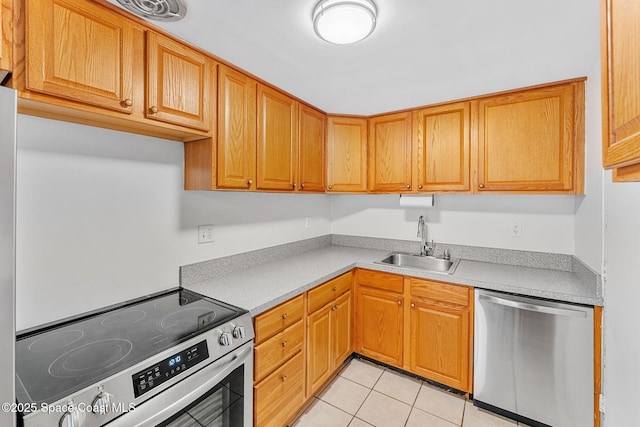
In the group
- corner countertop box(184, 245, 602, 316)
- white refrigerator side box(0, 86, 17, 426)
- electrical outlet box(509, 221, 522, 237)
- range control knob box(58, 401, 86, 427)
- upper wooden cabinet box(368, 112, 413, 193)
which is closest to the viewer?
white refrigerator side box(0, 86, 17, 426)

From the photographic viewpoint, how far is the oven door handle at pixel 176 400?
939mm

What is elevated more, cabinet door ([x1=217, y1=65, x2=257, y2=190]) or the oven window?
cabinet door ([x1=217, y1=65, x2=257, y2=190])

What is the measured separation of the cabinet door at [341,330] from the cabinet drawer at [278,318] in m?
0.45

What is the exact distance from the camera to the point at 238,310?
1.41 m

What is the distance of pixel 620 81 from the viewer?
2.02 feet

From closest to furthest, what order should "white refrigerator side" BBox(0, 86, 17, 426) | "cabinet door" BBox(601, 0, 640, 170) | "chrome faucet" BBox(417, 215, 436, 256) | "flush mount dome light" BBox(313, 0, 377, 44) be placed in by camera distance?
"cabinet door" BBox(601, 0, 640, 170) → "white refrigerator side" BBox(0, 86, 17, 426) → "flush mount dome light" BBox(313, 0, 377, 44) → "chrome faucet" BBox(417, 215, 436, 256)

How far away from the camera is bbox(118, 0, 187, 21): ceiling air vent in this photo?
112 cm

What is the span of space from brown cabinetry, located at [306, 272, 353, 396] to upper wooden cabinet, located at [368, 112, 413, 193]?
867 millimetres

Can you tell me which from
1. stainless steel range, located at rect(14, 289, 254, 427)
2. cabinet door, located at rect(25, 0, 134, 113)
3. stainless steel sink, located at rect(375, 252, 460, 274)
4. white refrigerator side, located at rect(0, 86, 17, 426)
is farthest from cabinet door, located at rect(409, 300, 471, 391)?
cabinet door, located at rect(25, 0, 134, 113)

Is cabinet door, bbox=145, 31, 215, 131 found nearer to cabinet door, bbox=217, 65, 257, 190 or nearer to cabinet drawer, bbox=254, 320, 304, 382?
cabinet door, bbox=217, 65, 257, 190

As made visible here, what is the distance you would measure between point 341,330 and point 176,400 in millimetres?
1362

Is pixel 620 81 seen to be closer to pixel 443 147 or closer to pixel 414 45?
pixel 414 45

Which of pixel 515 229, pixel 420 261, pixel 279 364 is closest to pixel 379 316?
pixel 420 261

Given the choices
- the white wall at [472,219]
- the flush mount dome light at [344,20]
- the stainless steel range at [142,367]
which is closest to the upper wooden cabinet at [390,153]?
the white wall at [472,219]
